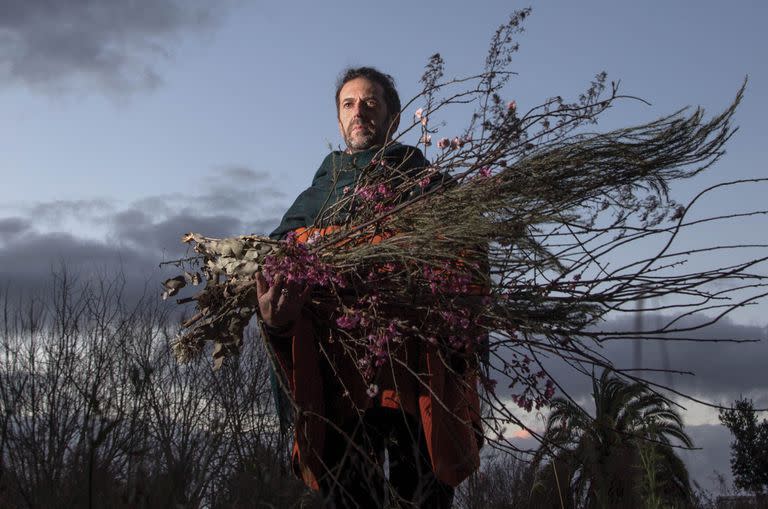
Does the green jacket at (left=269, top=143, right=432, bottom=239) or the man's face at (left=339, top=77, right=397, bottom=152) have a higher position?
the man's face at (left=339, top=77, right=397, bottom=152)

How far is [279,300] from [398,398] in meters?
0.55

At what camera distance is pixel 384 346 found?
108 inches

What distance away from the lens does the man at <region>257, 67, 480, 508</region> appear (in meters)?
2.76

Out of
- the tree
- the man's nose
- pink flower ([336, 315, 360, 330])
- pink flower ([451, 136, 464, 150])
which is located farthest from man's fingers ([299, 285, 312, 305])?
the tree

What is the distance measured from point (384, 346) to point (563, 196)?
0.80m

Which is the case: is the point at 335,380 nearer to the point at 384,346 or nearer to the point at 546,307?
the point at 384,346

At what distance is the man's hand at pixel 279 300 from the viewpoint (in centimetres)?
266

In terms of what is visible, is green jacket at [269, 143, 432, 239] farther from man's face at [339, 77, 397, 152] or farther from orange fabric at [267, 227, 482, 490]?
orange fabric at [267, 227, 482, 490]

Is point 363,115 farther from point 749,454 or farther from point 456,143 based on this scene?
point 749,454

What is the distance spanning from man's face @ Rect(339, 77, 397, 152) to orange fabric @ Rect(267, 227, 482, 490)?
0.55 m

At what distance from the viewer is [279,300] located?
8.80ft

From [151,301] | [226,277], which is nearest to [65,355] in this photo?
[151,301]

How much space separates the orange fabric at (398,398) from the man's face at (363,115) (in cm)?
55

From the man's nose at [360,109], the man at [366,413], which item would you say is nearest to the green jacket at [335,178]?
the man at [366,413]
